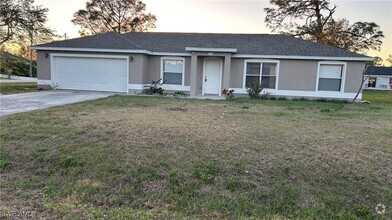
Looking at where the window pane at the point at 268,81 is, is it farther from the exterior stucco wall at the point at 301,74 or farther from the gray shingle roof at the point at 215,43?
A: the gray shingle roof at the point at 215,43

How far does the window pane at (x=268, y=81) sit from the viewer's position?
15.3 meters

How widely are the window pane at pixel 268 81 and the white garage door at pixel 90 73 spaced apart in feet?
25.9

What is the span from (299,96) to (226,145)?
1148cm

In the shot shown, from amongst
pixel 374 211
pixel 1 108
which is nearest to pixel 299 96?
pixel 374 211

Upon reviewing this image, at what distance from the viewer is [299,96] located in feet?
49.9

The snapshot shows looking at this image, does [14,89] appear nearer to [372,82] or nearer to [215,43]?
[215,43]

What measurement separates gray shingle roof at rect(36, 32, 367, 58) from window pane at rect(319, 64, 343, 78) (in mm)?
648

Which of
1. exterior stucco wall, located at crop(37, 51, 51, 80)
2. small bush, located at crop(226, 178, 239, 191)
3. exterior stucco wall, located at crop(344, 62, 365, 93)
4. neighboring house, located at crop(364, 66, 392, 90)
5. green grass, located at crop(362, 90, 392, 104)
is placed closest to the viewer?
small bush, located at crop(226, 178, 239, 191)

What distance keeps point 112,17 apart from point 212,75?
2103 cm

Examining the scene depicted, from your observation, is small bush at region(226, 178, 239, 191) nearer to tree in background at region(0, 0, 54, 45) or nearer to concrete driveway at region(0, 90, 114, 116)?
concrete driveway at region(0, 90, 114, 116)

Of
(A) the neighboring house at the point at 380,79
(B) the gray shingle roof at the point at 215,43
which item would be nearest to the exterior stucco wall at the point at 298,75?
(B) the gray shingle roof at the point at 215,43

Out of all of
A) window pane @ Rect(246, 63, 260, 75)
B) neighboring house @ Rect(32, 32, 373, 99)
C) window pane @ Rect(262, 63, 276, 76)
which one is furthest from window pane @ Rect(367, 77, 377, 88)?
window pane @ Rect(246, 63, 260, 75)

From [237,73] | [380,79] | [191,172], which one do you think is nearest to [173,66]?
[237,73]

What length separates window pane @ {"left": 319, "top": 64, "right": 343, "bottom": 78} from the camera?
1480 cm
